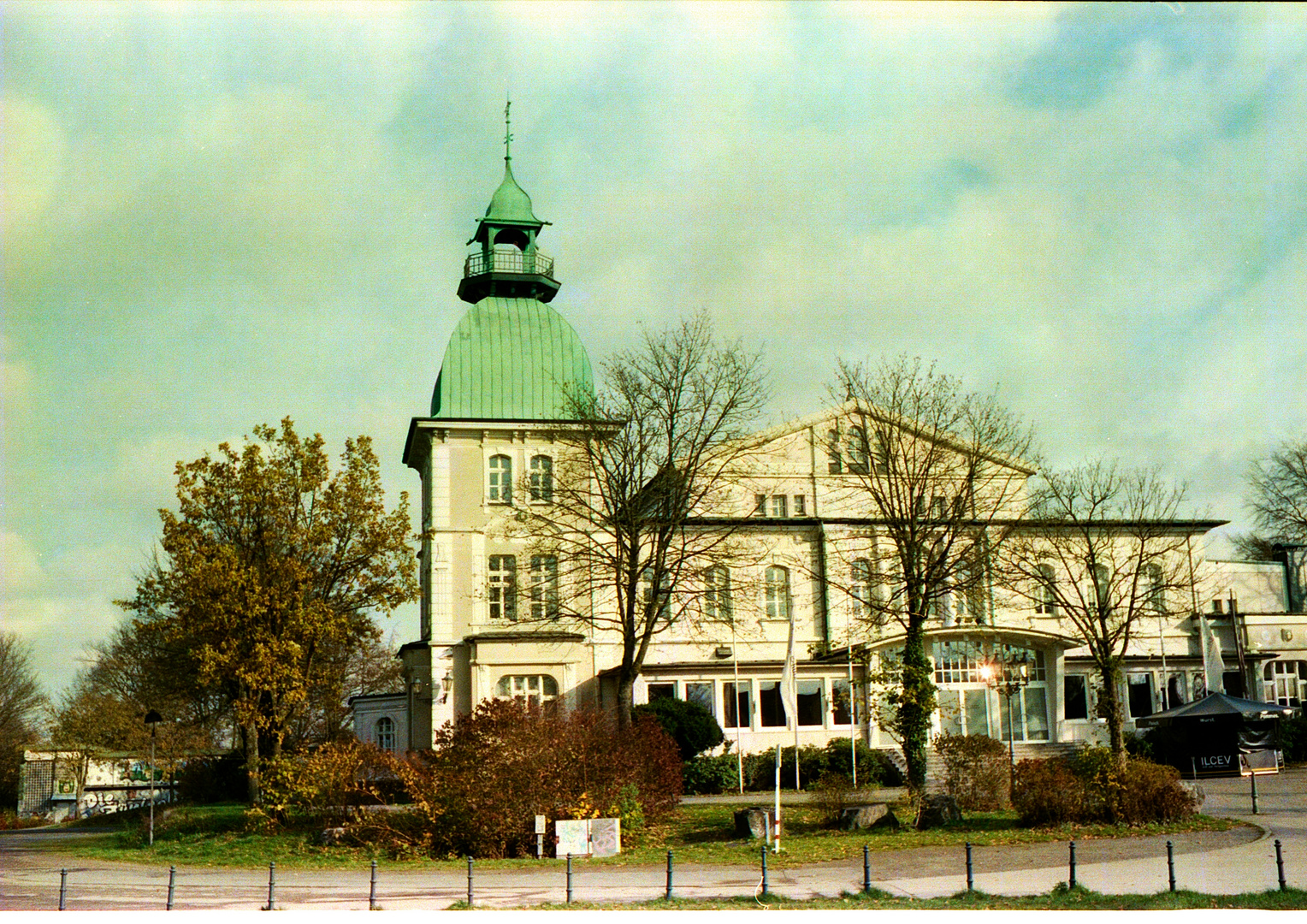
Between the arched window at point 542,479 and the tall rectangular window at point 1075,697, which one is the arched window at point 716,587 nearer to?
the arched window at point 542,479

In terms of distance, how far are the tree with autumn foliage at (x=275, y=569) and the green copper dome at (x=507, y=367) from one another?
28.7ft

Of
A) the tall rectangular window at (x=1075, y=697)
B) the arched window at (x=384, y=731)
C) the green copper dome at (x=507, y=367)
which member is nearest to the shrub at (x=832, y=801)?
the green copper dome at (x=507, y=367)

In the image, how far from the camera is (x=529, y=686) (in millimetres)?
37906

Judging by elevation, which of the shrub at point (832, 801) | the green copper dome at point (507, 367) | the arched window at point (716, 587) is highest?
the green copper dome at point (507, 367)

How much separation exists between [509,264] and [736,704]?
1652cm

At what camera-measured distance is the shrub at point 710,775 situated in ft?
113

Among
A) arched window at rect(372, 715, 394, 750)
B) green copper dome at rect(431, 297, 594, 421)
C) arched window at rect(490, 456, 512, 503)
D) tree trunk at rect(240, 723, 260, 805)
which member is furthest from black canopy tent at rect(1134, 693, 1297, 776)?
arched window at rect(372, 715, 394, 750)

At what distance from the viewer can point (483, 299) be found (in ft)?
138

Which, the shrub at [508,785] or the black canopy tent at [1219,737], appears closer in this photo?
the shrub at [508,785]

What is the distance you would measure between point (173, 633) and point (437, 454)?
471 inches

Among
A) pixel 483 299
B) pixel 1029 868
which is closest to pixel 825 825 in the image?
pixel 1029 868

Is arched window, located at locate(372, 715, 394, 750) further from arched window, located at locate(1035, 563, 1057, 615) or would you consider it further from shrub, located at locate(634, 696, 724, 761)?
arched window, located at locate(1035, 563, 1057, 615)

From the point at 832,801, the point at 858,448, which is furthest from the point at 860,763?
the point at 858,448

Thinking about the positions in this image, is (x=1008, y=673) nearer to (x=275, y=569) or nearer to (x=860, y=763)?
(x=860, y=763)
